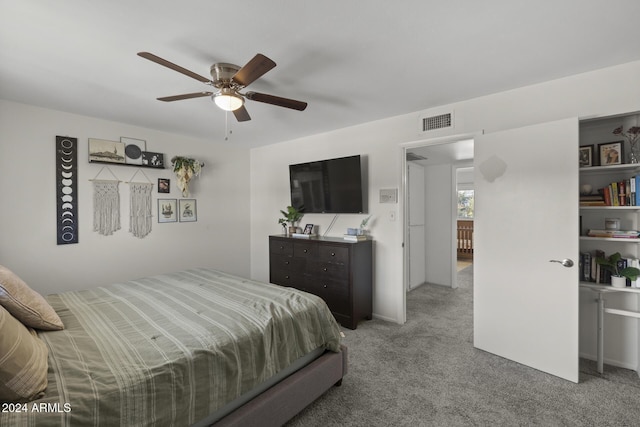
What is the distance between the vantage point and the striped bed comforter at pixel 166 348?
1.15 m

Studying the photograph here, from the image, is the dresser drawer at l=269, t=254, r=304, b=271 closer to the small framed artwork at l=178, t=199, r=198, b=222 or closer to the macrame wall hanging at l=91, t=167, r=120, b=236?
the small framed artwork at l=178, t=199, r=198, b=222

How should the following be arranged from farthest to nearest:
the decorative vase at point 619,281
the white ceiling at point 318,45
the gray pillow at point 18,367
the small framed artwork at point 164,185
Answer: the small framed artwork at point 164,185 < the decorative vase at point 619,281 < the white ceiling at point 318,45 < the gray pillow at point 18,367

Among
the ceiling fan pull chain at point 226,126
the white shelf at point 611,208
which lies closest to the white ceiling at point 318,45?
the ceiling fan pull chain at point 226,126

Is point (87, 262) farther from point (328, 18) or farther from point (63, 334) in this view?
point (328, 18)

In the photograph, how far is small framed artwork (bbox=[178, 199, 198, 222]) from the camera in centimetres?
425

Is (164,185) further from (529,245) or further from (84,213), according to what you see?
(529,245)

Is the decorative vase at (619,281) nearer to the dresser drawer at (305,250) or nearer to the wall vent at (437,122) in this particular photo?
the wall vent at (437,122)

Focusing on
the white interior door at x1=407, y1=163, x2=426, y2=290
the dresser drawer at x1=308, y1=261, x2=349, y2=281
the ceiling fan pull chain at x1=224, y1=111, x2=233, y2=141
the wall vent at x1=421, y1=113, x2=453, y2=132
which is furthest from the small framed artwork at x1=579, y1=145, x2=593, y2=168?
the ceiling fan pull chain at x1=224, y1=111, x2=233, y2=141

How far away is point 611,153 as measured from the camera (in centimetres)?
234

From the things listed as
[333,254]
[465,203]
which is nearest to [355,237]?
[333,254]

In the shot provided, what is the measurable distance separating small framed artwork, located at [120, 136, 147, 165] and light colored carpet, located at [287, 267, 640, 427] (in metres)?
3.47

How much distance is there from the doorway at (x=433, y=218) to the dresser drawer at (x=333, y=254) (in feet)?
6.51

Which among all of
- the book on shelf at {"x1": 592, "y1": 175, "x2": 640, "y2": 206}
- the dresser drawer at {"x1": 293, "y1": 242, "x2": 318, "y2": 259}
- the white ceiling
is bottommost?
the dresser drawer at {"x1": 293, "y1": 242, "x2": 318, "y2": 259}

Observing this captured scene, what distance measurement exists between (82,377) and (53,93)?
112 inches
